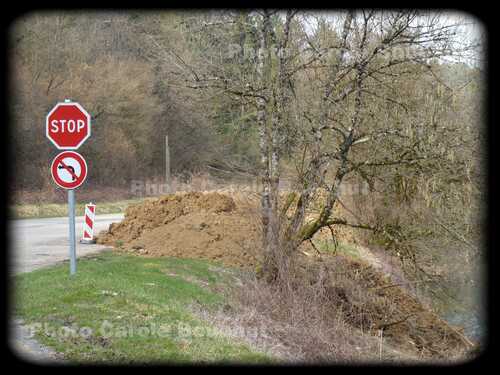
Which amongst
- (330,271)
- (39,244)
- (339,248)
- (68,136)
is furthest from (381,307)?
(39,244)

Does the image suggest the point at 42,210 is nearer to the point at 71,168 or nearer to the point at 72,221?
the point at 72,221

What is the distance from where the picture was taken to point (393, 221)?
488 inches

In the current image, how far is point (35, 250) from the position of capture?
1420cm

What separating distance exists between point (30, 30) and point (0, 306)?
2380 cm

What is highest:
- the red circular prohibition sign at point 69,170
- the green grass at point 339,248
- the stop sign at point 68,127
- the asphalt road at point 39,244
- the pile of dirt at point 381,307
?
the stop sign at point 68,127

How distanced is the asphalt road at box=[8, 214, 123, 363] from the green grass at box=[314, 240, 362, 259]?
209 inches

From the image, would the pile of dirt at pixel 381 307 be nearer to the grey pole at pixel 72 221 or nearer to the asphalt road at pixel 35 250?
the grey pole at pixel 72 221

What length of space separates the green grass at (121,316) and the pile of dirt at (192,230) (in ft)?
9.14

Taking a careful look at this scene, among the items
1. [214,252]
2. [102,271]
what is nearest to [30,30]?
[214,252]

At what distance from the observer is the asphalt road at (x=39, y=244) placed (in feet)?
40.8

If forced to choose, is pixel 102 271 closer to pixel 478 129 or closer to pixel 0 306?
pixel 0 306

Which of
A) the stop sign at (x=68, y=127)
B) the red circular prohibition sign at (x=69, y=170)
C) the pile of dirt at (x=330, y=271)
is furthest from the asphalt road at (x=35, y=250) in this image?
the stop sign at (x=68, y=127)

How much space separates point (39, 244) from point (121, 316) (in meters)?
8.37

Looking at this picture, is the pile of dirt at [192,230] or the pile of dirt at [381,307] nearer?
the pile of dirt at [381,307]
